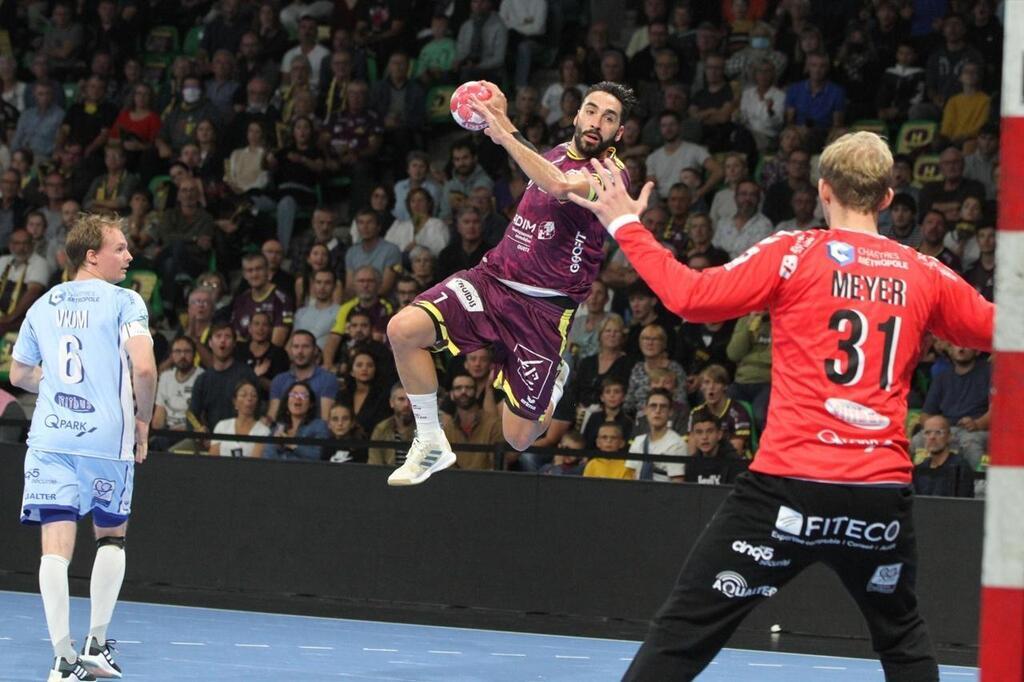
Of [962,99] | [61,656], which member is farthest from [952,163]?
[61,656]

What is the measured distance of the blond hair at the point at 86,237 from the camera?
7215 mm

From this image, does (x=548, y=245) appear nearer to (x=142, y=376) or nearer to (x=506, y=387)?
(x=506, y=387)

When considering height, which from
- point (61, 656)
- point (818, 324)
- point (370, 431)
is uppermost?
point (818, 324)

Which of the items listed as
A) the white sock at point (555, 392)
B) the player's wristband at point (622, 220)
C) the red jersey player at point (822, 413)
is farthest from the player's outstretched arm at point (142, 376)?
the red jersey player at point (822, 413)

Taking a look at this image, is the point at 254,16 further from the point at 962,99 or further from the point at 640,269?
the point at 640,269

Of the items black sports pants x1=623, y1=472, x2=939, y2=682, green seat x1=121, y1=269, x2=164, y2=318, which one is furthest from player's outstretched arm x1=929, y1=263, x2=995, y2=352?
green seat x1=121, y1=269, x2=164, y2=318

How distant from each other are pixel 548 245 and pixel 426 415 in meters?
1.05

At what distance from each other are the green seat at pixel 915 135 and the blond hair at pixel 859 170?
29.3 ft

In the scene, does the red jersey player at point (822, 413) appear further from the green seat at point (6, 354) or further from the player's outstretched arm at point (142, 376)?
the green seat at point (6, 354)

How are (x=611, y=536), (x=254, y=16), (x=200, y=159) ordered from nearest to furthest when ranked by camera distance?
(x=611, y=536) < (x=200, y=159) < (x=254, y=16)

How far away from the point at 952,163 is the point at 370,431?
192 inches

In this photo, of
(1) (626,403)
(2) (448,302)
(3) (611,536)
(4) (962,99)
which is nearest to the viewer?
(2) (448,302)

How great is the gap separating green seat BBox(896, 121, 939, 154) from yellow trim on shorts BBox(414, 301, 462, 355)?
6572 mm

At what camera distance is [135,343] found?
713 centimetres
